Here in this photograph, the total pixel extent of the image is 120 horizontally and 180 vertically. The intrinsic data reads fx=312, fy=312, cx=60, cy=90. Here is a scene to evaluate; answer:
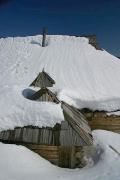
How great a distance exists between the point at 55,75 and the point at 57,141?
999cm

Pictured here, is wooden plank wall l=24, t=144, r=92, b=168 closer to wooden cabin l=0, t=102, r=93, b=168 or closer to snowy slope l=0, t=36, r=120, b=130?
wooden cabin l=0, t=102, r=93, b=168

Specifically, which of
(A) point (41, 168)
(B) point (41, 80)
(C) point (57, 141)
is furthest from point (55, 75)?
(A) point (41, 168)

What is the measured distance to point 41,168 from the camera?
49.2ft

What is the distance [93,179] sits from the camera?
46.1ft

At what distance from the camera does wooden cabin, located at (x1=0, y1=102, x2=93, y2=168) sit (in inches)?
619

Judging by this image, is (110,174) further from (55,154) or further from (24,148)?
(24,148)

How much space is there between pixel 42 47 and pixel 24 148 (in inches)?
649

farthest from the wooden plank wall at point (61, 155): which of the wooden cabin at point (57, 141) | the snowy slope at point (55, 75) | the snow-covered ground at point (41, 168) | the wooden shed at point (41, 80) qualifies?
the wooden shed at point (41, 80)

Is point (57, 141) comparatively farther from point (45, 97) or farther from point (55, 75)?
point (55, 75)

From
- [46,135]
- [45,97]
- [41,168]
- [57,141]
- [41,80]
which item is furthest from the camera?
[41,80]

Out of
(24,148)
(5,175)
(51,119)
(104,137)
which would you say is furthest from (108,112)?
(5,175)

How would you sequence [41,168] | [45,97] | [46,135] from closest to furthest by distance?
[41,168], [46,135], [45,97]

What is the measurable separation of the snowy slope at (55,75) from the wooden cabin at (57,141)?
485 mm

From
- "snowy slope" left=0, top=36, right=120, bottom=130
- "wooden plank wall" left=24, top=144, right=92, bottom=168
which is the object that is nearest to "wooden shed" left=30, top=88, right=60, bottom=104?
"snowy slope" left=0, top=36, right=120, bottom=130
